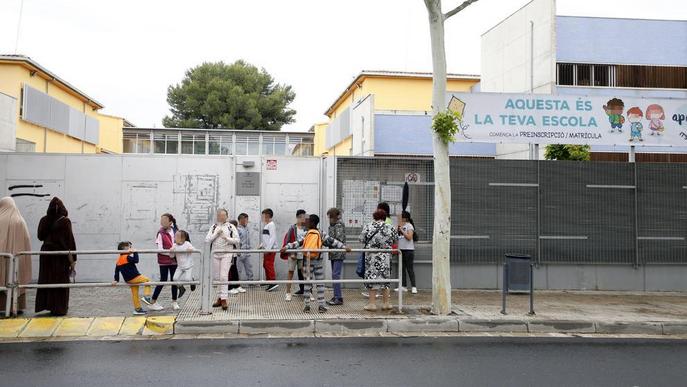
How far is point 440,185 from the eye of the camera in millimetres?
10250

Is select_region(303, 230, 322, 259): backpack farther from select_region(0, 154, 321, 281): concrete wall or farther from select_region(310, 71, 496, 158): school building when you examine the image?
select_region(310, 71, 496, 158): school building

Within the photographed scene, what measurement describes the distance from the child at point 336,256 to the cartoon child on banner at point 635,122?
745 cm

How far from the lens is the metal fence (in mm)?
13656

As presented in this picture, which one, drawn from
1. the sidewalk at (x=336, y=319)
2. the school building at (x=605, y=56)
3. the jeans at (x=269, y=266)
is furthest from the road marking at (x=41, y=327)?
the school building at (x=605, y=56)

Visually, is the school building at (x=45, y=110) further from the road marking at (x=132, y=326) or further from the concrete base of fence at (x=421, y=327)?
the concrete base of fence at (x=421, y=327)

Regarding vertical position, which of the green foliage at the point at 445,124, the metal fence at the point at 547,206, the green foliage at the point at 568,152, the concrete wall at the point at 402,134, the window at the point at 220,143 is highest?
the window at the point at 220,143

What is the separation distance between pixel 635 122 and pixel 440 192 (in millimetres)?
6410

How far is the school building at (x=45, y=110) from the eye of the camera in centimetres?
2284

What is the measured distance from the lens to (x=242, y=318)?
372 inches

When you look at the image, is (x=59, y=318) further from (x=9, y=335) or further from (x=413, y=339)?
(x=413, y=339)

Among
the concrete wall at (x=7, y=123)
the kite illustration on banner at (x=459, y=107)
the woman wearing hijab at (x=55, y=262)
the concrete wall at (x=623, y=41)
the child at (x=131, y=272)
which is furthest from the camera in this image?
the concrete wall at (x=623, y=41)

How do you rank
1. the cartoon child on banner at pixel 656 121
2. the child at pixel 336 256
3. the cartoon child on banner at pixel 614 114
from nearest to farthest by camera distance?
the child at pixel 336 256 → the cartoon child on banner at pixel 614 114 → the cartoon child on banner at pixel 656 121

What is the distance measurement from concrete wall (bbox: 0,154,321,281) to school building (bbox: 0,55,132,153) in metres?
6.81

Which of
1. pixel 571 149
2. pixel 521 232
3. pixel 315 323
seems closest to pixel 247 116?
pixel 571 149
